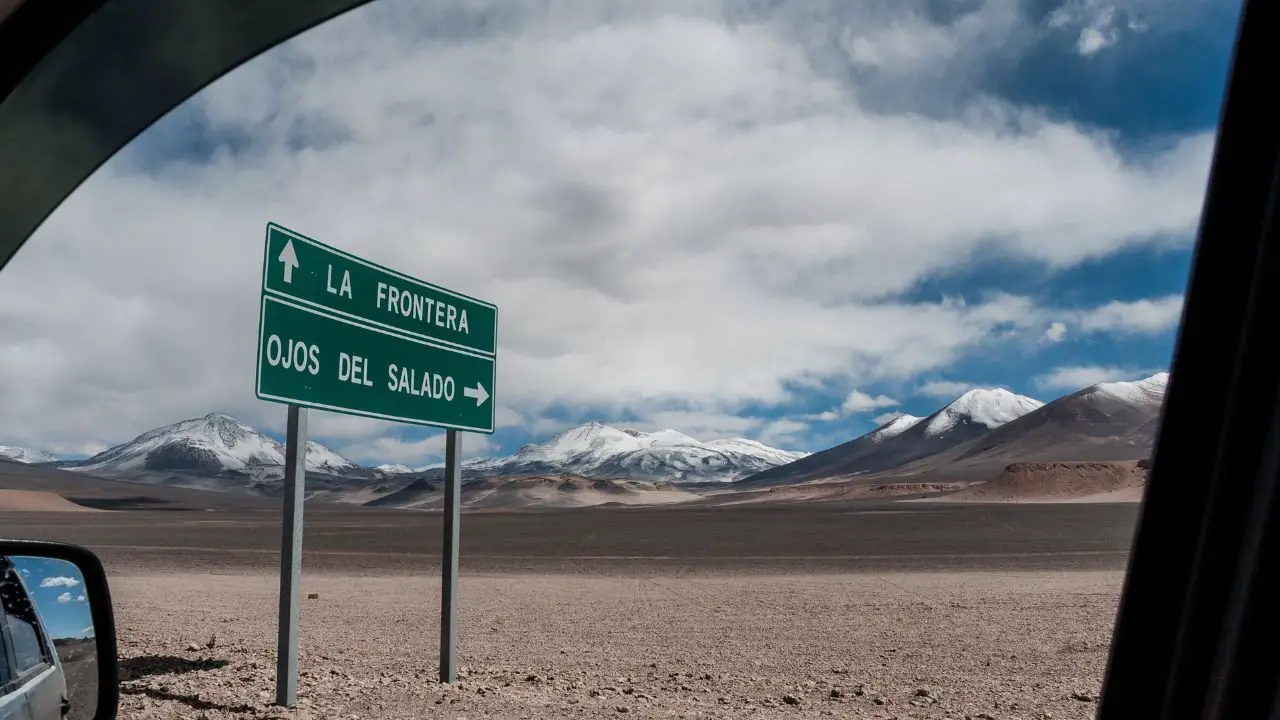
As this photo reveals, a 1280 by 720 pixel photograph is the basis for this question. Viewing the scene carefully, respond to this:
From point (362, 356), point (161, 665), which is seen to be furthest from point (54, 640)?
point (161, 665)

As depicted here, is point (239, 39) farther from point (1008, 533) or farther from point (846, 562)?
point (1008, 533)

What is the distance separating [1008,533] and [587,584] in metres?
26.4

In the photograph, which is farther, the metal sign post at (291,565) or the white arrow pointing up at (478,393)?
the white arrow pointing up at (478,393)

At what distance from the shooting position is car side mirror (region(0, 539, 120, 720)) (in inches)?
70.0

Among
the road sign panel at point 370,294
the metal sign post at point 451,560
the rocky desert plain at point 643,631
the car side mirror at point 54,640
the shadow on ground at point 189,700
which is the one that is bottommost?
the rocky desert plain at point 643,631

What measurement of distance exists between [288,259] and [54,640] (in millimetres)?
4176

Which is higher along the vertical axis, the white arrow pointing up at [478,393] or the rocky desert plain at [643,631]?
the white arrow pointing up at [478,393]

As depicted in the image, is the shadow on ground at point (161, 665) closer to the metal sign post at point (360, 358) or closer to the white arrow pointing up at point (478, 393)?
the metal sign post at point (360, 358)

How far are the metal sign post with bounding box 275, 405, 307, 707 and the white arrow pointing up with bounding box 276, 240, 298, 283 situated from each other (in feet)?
2.56

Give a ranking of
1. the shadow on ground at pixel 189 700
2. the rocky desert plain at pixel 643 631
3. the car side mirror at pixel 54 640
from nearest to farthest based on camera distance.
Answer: the car side mirror at pixel 54 640
the shadow on ground at pixel 189 700
the rocky desert plain at pixel 643 631

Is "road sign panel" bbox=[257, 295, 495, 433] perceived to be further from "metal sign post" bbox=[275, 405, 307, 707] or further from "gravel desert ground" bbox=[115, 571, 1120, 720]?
"gravel desert ground" bbox=[115, 571, 1120, 720]

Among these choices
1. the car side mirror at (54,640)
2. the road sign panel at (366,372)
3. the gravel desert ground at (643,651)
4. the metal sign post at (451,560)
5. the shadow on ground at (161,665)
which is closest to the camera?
the car side mirror at (54,640)

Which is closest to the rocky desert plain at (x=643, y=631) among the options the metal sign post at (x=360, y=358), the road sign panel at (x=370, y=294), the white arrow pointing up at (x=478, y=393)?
the metal sign post at (x=360, y=358)

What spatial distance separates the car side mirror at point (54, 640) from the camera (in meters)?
1.78
